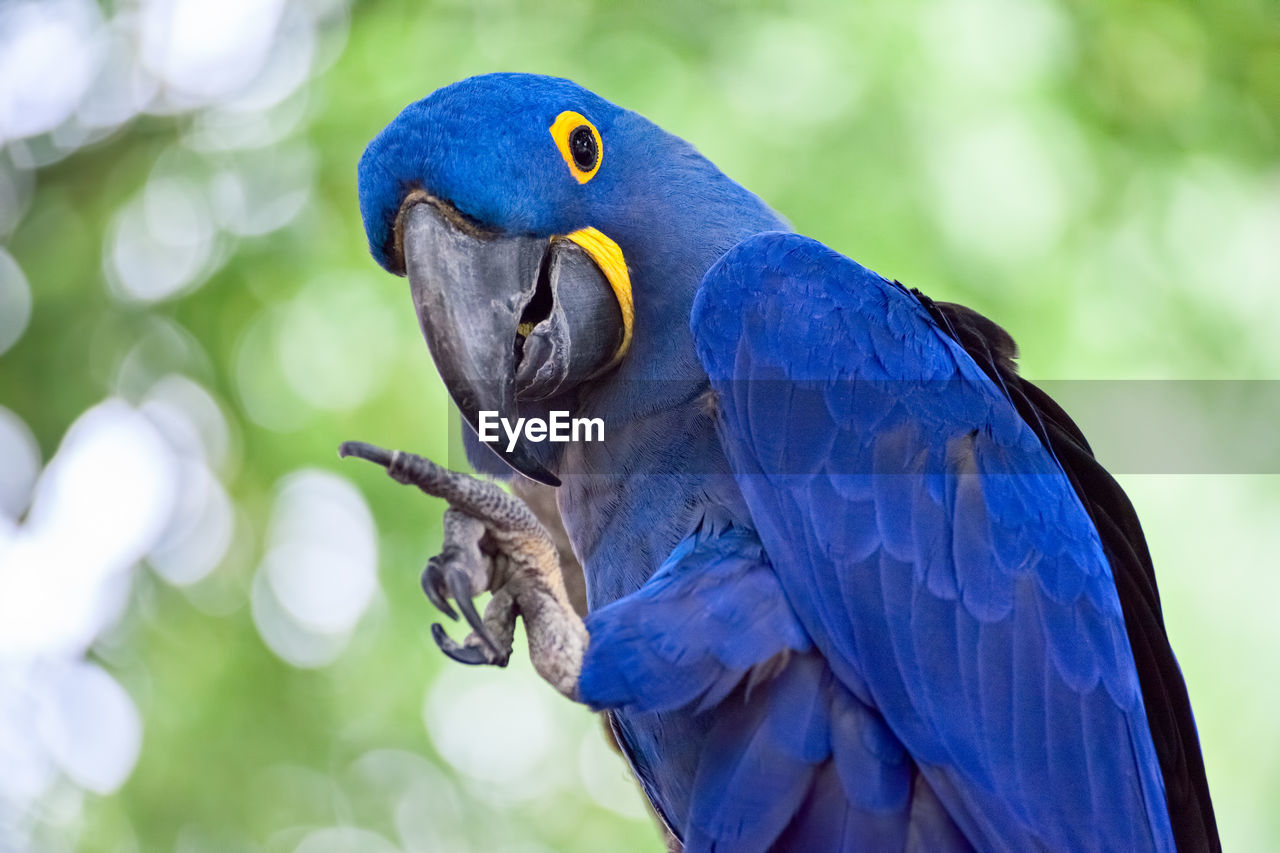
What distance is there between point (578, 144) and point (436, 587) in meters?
0.82

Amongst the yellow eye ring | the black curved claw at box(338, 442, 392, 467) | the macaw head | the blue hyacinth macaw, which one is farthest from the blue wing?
the black curved claw at box(338, 442, 392, 467)

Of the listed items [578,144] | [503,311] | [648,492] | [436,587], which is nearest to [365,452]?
[436,587]

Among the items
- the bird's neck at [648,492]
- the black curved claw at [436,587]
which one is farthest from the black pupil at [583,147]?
the black curved claw at [436,587]

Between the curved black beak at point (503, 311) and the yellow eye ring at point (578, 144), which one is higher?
the yellow eye ring at point (578, 144)

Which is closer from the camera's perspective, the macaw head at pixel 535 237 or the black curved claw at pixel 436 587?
the black curved claw at pixel 436 587

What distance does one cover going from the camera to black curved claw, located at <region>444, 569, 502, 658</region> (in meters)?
1.52

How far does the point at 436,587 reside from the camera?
1.55 metres

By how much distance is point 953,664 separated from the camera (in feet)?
5.50

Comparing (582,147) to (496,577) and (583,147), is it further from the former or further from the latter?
(496,577)

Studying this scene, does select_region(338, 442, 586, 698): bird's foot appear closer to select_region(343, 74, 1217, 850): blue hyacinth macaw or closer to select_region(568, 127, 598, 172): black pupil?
select_region(343, 74, 1217, 850): blue hyacinth macaw

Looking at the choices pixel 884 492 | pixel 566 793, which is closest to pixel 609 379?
pixel 884 492

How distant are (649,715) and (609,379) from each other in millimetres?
554

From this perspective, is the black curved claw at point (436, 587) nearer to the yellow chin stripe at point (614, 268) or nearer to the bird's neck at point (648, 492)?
the bird's neck at point (648, 492)

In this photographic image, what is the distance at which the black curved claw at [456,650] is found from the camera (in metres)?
1.53
